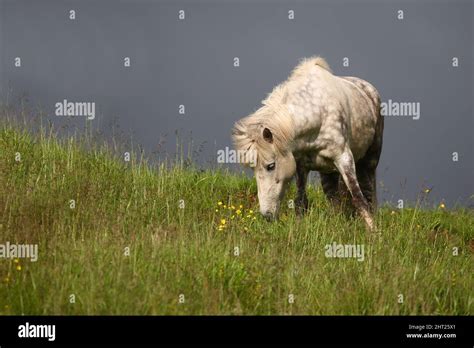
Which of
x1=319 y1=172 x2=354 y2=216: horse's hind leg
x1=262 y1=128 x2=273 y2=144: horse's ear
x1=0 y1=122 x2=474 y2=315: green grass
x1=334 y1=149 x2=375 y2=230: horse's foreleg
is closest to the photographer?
x1=0 y1=122 x2=474 y2=315: green grass

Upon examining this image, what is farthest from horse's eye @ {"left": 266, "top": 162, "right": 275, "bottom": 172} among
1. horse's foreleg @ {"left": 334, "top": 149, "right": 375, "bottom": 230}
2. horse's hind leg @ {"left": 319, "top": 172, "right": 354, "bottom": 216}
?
horse's hind leg @ {"left": 319, "top": 172, "right": 354, "bottom": 216}

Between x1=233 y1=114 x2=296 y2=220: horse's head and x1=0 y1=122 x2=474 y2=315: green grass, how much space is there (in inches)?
13.9

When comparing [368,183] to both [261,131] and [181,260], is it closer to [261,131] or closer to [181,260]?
[261,131]

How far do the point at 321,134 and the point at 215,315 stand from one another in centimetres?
493

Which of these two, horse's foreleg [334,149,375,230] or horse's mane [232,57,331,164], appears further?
horse's foreleg [334,149,375,230]

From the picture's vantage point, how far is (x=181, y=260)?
7.05 m

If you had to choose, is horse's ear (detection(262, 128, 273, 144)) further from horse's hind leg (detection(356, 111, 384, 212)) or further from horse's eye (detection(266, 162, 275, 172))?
horse's hind leg (detection(356, 111, 384, 212))

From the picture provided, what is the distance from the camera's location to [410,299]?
22.5 feet

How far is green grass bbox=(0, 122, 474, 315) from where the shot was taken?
6285 millimetres

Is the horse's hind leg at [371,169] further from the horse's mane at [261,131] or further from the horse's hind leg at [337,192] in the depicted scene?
the horse's mane at [261,131]

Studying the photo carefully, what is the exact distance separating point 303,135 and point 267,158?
794mm

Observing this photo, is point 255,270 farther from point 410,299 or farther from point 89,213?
point 89,213
